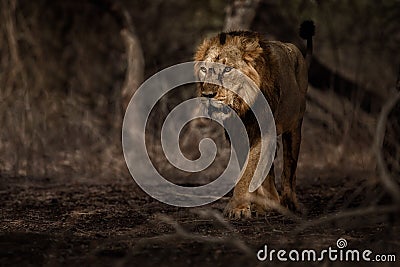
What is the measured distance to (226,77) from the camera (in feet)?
17.8

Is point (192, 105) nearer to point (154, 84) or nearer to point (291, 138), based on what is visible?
point (154, 84)

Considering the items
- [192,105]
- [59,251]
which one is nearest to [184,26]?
[192,105]

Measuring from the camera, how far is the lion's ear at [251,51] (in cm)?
557

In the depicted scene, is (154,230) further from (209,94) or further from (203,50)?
(203,50)

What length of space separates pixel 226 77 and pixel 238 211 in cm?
92

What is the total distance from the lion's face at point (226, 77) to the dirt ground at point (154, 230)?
745 millimetres

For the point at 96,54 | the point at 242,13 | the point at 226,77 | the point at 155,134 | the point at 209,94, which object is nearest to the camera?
the point at 209,94

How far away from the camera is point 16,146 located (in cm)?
891

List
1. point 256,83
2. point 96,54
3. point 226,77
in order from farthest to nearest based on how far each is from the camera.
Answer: point 96,54
point 256,83
point 226,77

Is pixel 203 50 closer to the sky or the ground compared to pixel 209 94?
closer to the sky

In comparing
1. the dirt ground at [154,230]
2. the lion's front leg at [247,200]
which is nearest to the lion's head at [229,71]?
the lion's front leg at [247,200]

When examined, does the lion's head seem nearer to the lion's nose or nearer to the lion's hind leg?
the lion's nose

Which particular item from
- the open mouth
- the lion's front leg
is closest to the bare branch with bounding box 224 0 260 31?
the lion's front leg

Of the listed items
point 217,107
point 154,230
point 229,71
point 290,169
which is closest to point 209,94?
point 217,107
